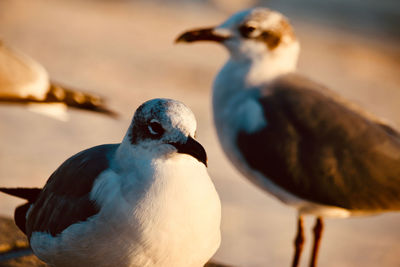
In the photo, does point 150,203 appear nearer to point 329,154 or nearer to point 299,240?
point 329,154

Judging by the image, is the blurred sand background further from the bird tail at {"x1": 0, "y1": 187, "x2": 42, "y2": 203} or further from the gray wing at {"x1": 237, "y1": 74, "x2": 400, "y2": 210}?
the bird tail at {"x1": 0, "y1": 187, "x2": 42, "y2": 203}

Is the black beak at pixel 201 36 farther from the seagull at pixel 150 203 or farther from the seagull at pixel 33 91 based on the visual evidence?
the seagull at pixel 150 203

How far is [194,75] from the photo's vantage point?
867cm

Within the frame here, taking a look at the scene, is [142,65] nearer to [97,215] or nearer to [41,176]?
[41,176]

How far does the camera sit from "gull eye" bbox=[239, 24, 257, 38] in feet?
12.2

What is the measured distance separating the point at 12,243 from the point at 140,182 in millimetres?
1237

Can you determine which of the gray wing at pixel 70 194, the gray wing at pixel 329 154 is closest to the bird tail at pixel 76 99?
the gray wing at pixel 329 154

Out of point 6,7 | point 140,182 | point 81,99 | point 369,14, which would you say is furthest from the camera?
point 369,14

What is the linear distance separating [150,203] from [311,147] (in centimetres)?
136

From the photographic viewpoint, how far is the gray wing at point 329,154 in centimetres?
315

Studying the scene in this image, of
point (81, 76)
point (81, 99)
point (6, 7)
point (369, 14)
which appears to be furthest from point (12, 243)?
point (369, 14)

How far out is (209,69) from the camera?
915 cm

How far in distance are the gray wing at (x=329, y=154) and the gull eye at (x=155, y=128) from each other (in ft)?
4.33

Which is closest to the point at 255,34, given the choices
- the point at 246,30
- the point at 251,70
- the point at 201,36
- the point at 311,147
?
the point at 246,30
